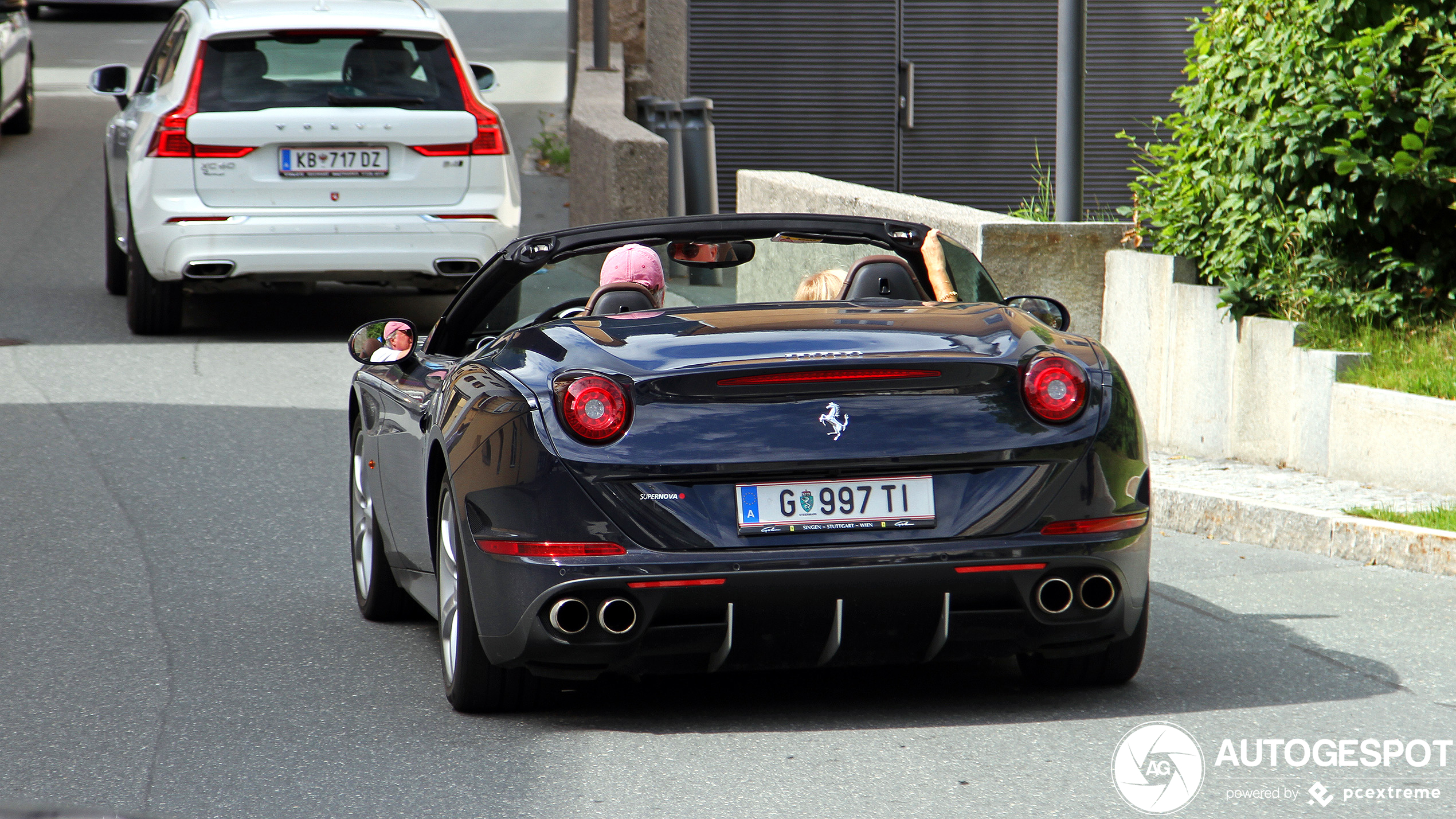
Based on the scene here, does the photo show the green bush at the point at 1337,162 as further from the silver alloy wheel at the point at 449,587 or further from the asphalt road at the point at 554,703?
the silver alloy wheel at the point at 449,587

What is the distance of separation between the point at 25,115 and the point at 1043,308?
1904 cm

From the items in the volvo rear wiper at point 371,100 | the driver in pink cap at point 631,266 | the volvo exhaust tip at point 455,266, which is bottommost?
A: the volvo exhaust tip at point 455,266

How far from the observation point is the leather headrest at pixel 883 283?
5664 mm

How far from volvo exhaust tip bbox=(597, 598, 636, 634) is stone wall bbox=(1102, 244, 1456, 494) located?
438 cm

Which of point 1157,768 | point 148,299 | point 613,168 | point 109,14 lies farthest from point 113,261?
point 109,14

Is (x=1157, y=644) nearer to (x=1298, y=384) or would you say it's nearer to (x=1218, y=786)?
(x=1218, y=786)

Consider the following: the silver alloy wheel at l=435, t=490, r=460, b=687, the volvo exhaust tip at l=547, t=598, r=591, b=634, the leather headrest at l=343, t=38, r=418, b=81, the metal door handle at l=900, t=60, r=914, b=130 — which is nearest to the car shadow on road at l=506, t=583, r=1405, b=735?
the silver alloy wheel at l=435, t=490, r=460, b=687

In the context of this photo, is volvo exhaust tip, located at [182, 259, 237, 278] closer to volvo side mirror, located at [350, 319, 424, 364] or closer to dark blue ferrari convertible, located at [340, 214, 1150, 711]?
volvo side mirror, located at [350, 319, 424, 364]

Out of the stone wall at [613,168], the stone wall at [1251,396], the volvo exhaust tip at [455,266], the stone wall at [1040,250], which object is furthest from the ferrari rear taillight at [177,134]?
the stone wall at [1251,396]

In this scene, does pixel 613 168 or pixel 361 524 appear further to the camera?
pixel 613 168

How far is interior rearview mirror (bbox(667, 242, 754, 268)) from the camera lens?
576 cm

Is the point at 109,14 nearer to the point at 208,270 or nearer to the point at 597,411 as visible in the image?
the point at 208,270

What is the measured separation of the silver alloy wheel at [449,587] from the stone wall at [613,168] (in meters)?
8.26

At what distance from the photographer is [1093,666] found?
5359 millimetres
